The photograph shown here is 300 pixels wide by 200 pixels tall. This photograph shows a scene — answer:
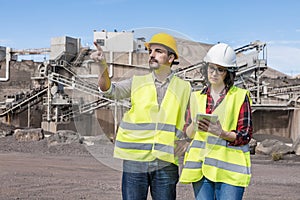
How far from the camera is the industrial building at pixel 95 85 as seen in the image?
414 centimetres

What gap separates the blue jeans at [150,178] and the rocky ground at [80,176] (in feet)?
0.82

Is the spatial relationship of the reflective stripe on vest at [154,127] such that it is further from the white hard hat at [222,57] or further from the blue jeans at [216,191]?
the white hard hat at [222,57]

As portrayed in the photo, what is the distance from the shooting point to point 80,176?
40.1 ft

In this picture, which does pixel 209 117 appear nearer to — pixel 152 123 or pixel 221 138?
pixel 221 138

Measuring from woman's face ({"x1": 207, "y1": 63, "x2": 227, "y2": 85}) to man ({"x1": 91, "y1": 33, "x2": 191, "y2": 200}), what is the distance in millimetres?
202

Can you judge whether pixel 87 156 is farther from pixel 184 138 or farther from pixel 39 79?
pixel 39 79

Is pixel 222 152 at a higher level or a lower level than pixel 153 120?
lower

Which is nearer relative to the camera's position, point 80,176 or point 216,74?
point 216,74

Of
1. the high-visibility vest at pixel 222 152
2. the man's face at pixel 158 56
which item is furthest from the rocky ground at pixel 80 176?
the man's face at pixel 158 56

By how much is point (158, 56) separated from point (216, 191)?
3.70ft

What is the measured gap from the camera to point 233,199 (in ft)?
12.3

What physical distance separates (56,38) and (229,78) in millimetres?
36925

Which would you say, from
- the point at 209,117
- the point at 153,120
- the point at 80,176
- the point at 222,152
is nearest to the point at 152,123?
the point at 153,120

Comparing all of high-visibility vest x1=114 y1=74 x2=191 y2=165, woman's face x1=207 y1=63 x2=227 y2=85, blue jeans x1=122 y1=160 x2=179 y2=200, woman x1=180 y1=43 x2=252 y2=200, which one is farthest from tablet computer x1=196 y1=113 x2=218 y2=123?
blue jeans x1=122 y1=160 x2=179 y2=200
